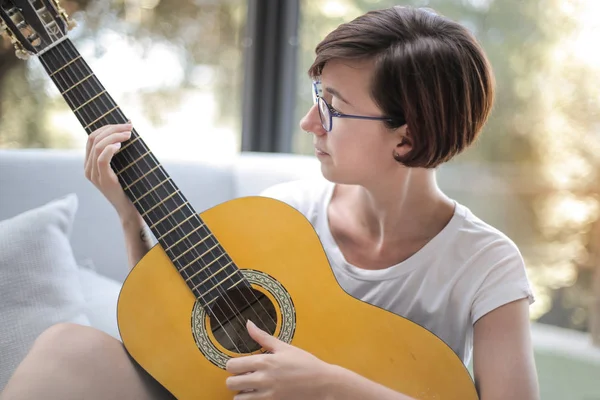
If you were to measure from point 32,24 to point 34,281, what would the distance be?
0.51 m

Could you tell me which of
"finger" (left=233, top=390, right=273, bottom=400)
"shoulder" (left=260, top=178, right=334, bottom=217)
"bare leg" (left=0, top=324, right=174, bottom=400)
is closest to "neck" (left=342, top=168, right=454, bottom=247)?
"shoulder" (left=260, top=178, right=334, bottom=217)

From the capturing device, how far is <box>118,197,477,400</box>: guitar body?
102 centimetres

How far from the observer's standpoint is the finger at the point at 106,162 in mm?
1089

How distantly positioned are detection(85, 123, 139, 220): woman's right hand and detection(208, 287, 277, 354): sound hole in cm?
28

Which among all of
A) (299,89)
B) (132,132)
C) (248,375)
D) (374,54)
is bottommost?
(299,89)

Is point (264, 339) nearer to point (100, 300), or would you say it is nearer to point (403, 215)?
point (403, 215)

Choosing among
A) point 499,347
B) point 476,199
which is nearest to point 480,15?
point 476,199

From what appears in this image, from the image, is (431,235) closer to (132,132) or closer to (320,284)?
(320,284)

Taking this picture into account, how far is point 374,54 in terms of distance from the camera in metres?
1.15

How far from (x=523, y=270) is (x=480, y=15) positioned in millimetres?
1224

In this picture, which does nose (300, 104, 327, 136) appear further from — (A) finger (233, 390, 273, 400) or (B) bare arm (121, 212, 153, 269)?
(A) finger (233, 390, 273, 400)

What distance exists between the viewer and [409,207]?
129 cm

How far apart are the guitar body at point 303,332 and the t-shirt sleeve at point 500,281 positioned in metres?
0.13

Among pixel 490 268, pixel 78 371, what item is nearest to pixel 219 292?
pixel 78 371
